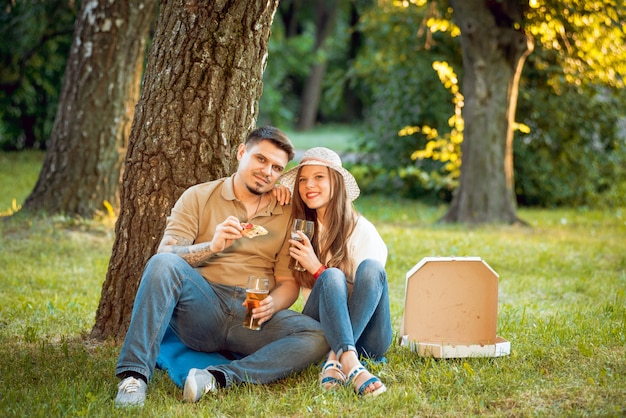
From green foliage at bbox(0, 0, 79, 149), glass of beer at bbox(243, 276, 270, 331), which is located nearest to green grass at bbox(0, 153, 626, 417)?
glass of beer at bbox(243, 276, 270, 331)

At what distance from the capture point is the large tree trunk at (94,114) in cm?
894

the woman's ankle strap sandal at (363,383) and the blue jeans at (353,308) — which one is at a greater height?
the blue jeans at (353,308)

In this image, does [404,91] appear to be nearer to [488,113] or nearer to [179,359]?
[488,113]

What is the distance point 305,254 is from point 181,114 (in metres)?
1.17

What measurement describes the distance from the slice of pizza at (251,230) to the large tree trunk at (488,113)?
7524mm

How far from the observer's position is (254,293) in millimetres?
3980

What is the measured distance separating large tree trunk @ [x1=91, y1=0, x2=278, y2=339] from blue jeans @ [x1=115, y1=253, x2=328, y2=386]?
754mm

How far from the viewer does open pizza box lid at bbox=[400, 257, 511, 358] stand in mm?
4512

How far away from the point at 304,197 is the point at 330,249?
0.31m

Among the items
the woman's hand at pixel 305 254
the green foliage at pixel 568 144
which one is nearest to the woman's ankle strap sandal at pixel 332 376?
the woman's hand at pixel 305 254

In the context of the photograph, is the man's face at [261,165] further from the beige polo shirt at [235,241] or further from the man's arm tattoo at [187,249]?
the man's arm tattoo at [187,249]

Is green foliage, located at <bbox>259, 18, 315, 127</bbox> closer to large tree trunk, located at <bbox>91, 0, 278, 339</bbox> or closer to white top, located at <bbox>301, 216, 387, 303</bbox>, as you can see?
large tree trunk, located at <bbox>91, 0, 278, 339</bbox>

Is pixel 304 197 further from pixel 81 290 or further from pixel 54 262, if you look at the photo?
pixel 54 262

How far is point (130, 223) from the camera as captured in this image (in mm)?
4762
